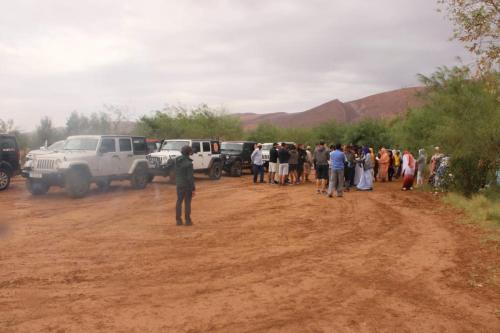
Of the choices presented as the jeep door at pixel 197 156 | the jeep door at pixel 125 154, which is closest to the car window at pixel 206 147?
the jeep door at pixel 197 156

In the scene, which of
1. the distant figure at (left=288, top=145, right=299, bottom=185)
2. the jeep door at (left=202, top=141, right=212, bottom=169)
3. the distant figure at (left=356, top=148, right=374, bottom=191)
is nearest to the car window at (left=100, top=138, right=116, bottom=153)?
the jeep door at (left=202, top=141, right=212, bottom=169)

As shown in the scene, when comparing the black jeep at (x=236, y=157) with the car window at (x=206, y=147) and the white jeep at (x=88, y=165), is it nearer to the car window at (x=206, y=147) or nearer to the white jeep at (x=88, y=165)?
the car window at (x=206, y=147)

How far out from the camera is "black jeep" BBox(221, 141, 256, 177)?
2498 cm

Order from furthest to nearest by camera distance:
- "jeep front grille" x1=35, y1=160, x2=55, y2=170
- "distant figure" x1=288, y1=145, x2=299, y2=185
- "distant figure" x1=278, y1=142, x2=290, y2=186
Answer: "distant figure" x1=288, y1=145, x2=299, y2=185 < "distant figure" x1=278, y1=142, x2=290, y2=186 < "jeep front grille" x1=35, y1=160, x2=55, y2=170

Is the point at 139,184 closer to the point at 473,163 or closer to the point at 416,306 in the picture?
the point at 473,163

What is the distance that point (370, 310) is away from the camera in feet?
17.8

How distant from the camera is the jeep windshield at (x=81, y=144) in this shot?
15.7m

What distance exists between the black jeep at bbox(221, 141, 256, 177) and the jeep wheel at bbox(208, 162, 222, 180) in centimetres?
189

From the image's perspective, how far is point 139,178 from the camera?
693 inches

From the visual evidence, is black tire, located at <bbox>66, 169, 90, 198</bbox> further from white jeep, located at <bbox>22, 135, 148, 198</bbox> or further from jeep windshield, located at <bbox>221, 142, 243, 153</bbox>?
jeep windshield, located at <bbox>221, 142, 243, 153</bbox>

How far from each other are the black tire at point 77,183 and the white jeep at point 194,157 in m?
3.71

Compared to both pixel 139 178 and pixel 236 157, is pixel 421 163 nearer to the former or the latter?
pixel 236 157

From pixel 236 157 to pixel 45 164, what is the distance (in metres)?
11.7

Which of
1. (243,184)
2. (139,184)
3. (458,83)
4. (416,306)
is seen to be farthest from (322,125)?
(416,306)
